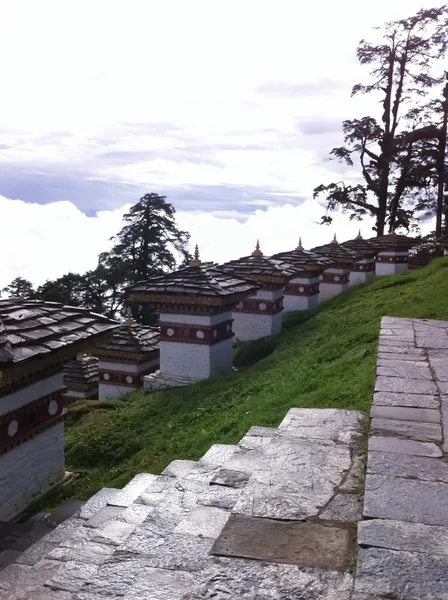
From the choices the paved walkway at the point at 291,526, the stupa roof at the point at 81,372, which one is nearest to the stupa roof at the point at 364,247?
the stupa roof at the point at 81,372

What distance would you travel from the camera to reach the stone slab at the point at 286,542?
2.16 meters

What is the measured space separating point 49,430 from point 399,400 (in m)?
3.53

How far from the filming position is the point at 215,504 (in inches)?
121

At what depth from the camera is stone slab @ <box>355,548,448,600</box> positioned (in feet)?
5.95

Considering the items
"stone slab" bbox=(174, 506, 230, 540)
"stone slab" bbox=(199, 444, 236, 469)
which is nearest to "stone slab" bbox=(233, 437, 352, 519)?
"stone slab" bbox=(174, 506, 230, 540)

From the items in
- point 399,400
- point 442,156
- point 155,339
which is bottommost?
point 155,339

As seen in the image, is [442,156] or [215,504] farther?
[442,156]

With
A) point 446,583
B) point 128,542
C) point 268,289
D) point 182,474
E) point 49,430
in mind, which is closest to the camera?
point 446,583

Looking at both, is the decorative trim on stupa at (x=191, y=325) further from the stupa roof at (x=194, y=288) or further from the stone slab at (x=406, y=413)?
the stone slab at (x=406, y=413)

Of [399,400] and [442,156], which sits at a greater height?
[442,156]

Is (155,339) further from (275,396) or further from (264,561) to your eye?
(264,561)

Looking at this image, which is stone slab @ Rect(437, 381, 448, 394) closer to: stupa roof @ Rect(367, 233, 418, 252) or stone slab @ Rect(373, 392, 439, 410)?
stone slab @ Rect(373, 392, 439, 410)

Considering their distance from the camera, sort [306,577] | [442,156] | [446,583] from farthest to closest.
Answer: [442,156] < [306,577] < [446,583]

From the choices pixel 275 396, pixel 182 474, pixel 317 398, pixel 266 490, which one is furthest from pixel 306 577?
pixel 275 396
